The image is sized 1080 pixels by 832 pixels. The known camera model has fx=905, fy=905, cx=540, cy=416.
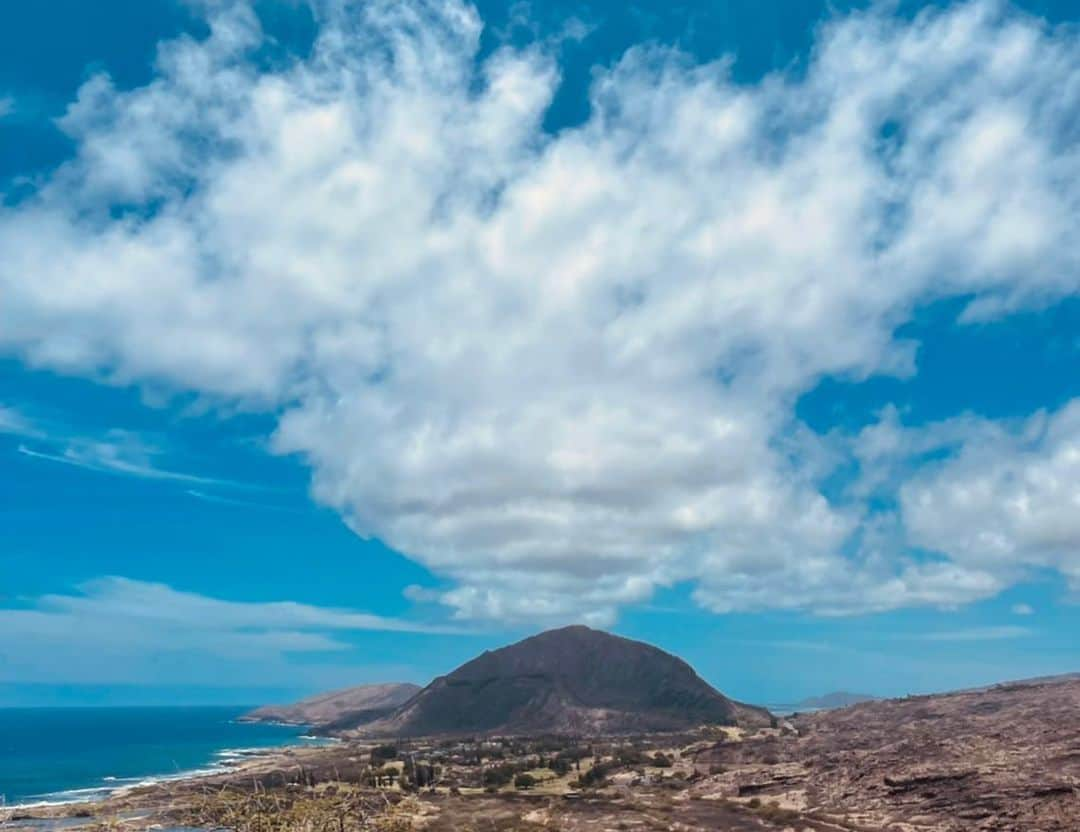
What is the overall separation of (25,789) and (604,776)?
103178 millimetres

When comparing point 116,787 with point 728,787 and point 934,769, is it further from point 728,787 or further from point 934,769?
point 934,769

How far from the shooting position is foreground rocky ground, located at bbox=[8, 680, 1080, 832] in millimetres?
88438

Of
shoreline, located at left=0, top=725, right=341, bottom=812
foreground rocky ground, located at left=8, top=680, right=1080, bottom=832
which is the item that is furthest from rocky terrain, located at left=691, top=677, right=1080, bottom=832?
shoreline, located at left=0, top=725, right=341, bottom=812

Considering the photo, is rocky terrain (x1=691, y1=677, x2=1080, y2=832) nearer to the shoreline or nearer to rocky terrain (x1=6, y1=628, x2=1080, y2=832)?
rocky terrain (x1=6, y1=628, x2=1080, y2=832)


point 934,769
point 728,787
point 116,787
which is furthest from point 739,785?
point 116,787

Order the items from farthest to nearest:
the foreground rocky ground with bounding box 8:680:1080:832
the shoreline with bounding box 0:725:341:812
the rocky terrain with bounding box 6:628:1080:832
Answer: the shoreline with bounding box 0:725:341:812, the foreground rocky ground with bounding box 8:680:1080:832, the rocky terrain with bounding box 6:628:1080:832

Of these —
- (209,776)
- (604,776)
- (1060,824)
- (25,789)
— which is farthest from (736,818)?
(25,789)

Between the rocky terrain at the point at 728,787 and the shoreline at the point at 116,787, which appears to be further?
the shoreline at the point at 116,787

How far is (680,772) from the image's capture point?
13662 cm

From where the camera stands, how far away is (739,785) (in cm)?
11894

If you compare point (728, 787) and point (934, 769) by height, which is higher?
point (934, 769)

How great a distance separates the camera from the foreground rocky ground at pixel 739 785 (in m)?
88.4

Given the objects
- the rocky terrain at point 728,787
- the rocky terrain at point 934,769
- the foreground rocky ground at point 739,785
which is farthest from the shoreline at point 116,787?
the rocky terrain at point 934,769

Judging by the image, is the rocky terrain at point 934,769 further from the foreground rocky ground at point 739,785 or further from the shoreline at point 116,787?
the shoreline at point 116,787
